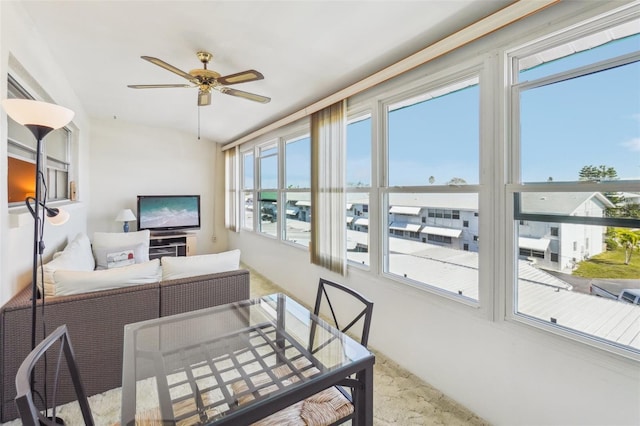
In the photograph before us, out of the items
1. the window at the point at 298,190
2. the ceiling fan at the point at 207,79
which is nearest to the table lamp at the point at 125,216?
the window at the point at 298,190

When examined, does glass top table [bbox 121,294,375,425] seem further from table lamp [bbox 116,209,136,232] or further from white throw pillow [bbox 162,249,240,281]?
table lamp [bbox 116,209,136,232]

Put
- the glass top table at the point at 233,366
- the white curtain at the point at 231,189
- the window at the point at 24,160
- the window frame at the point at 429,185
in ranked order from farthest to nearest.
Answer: the white curtain at the point at 231,189 → the window at the point at 24,160 → the window frame at the point at 429,185 → the glass top table at the point at 233,366

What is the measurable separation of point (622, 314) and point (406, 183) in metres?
1.43

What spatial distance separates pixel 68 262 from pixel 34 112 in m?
1.46

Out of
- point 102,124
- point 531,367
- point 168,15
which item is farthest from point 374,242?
point 102,124

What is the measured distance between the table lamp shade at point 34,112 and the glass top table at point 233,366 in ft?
3.75

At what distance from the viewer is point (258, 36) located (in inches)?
88.4

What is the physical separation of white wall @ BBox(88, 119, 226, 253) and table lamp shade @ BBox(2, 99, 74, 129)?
15.1ft

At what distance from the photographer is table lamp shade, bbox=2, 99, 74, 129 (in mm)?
1353

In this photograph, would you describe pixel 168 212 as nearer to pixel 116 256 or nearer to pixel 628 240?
pixel 116 256

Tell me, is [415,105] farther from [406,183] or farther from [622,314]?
[622,314]

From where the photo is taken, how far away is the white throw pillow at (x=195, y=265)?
229cm

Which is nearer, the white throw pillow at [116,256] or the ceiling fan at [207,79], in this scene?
the ceiling fan at [207,79]

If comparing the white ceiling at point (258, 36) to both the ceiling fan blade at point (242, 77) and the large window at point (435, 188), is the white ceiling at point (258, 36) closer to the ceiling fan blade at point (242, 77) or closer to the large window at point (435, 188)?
the ceiling fan blade at point (242, 77)
